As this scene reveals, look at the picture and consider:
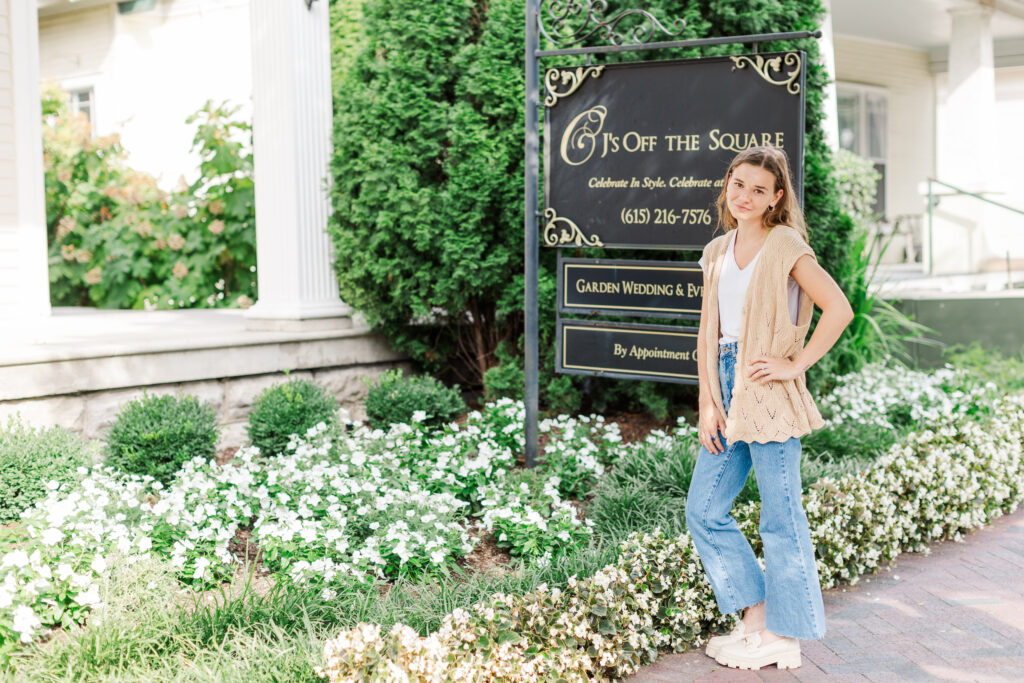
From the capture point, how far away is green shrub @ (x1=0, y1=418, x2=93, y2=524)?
3879 millimetres

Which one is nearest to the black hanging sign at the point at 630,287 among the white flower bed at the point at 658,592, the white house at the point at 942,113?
the white flower bed at the point at 658,592

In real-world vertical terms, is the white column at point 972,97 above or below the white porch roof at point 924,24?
below

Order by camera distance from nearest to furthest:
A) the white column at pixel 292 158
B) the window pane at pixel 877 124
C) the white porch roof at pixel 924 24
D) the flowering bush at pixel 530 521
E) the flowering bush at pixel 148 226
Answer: the flowering bush at pixel 530 521
the white column at pixel 292 158
the flowering bush at pixel 148 226
the white porch roof at pixel 924 24
the window pane at pixel 877 124

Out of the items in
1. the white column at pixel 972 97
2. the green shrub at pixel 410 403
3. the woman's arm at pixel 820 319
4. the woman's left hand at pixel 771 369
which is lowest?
the green shrub at pixel 410 403

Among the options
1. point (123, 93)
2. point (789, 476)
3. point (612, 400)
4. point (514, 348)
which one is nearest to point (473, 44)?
point (514, 348)

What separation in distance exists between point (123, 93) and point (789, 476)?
35.9 ft

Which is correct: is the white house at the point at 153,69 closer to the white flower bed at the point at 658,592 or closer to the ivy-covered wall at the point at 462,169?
the ivy-covered wall at the point at 462,169

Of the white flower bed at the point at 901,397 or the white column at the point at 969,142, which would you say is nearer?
the white flower bed at the point at 901,397

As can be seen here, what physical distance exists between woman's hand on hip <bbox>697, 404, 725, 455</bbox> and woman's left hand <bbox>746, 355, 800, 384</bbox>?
0.68 ft

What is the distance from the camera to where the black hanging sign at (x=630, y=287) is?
468 cm

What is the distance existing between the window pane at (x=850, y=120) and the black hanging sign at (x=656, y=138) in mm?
9971

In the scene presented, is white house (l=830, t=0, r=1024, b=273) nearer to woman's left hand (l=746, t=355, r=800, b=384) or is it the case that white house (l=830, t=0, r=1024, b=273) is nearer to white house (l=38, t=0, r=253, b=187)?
white house (l=38, t=0, r=253, b=187)

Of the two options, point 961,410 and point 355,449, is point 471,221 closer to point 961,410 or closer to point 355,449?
Result: point 355,449

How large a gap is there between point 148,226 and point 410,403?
426 cm
